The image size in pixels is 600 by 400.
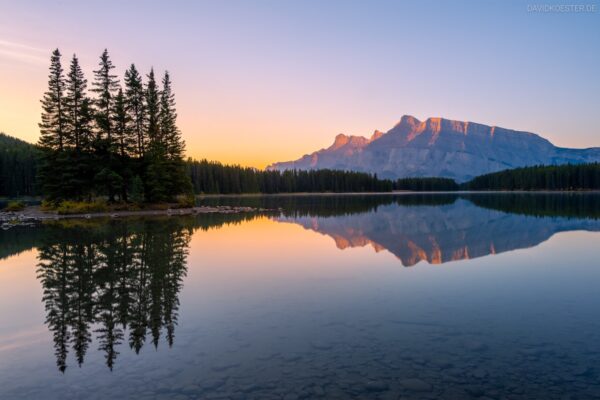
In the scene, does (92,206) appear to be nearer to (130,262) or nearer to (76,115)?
Result: (76,115)

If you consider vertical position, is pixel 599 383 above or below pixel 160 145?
below

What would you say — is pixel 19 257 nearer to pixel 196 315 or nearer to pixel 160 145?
pixel 196 315

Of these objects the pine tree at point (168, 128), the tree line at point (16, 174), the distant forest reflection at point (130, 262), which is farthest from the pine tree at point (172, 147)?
the tree line at point (16, 174)

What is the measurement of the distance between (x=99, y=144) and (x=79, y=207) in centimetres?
997

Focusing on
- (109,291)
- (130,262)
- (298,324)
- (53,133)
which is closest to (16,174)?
(53,133)

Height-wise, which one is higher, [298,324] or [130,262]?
[130,262]

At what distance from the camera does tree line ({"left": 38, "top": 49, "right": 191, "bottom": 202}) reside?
5944cm

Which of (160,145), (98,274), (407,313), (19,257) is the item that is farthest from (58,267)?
(160,145)

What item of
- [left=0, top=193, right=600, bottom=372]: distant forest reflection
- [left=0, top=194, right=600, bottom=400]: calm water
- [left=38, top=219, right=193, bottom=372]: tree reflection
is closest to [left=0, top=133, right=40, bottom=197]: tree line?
[left=0, top=193, right=600, bottom=372]: distant forest reflection

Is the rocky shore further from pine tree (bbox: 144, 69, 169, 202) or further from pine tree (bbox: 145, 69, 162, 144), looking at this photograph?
pine tree (bbox: 145, 69, 162, 144)

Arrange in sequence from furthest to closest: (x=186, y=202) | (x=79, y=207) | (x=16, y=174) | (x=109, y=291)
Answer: (x=16, y=174) < (x=186, y=202) < (x=79, y=207) < (x=109, y=291)

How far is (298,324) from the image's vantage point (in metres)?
13.1

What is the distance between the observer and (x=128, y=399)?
855cm

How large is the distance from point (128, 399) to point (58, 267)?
16135 mm
